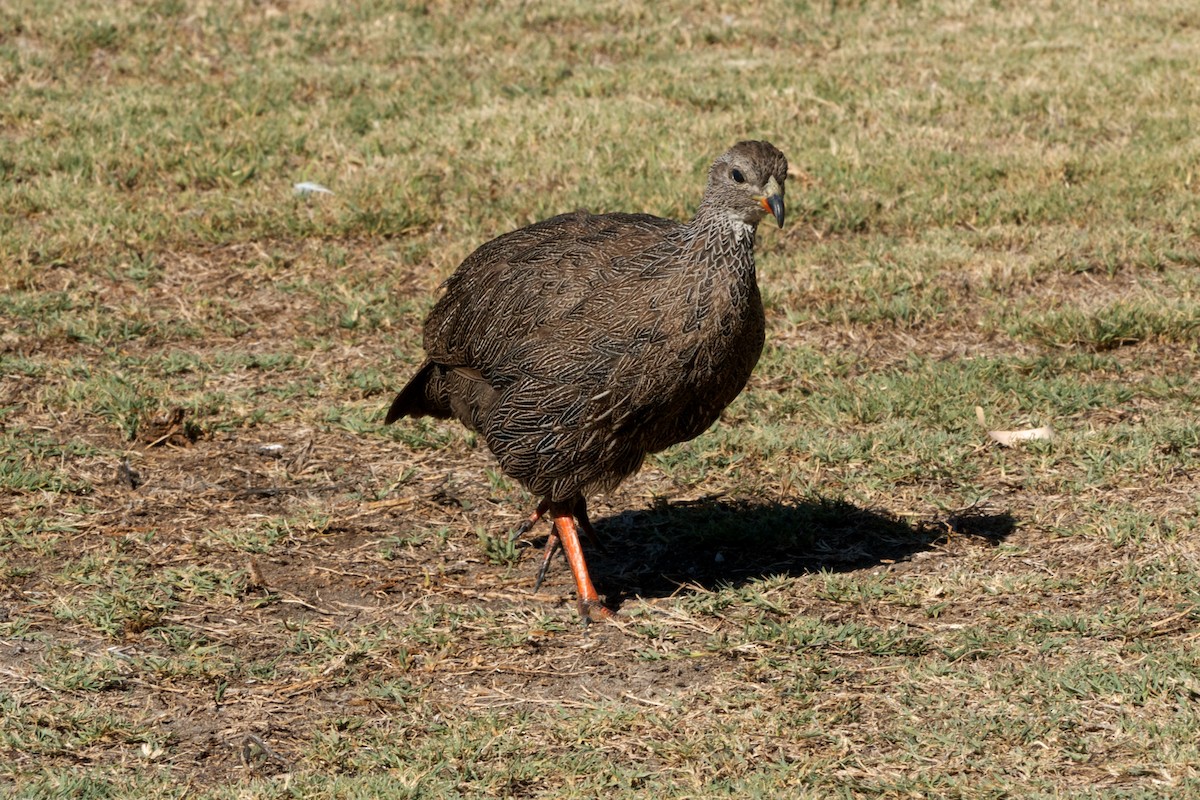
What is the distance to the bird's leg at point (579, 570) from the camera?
5.41 meters

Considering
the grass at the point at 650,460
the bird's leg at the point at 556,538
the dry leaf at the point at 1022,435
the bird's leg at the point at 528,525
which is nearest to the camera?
the grass at the point at 650,460

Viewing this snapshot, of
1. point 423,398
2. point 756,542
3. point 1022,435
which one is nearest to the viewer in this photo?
point 756,542

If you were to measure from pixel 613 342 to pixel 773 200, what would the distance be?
73 centimetres

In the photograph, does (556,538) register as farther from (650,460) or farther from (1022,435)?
(1022,435)

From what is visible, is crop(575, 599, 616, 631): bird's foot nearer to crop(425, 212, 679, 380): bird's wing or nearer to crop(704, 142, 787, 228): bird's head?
crop(425, 212, 679, 380): bird's wing

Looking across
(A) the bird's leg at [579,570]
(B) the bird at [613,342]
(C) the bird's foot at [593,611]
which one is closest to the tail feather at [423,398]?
(B) the bird at [613,342]

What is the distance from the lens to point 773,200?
511 centimetres

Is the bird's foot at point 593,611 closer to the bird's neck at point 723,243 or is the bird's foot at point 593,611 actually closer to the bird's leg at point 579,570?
the bird's leg at point 579,570

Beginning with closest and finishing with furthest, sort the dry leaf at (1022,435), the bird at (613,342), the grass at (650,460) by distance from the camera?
the grass at (650,460)
the bird at (613,342)
the dry leaf at (1022,435)

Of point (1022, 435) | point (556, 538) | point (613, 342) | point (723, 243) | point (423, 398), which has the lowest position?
point (556, 538)

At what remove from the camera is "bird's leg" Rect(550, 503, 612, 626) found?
541 centimetres

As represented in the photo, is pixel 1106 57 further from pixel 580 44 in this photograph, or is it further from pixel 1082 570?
pixel 1082 570

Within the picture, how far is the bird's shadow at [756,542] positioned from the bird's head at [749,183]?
1.37 meters

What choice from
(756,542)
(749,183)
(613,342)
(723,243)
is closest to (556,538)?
(756,542)
